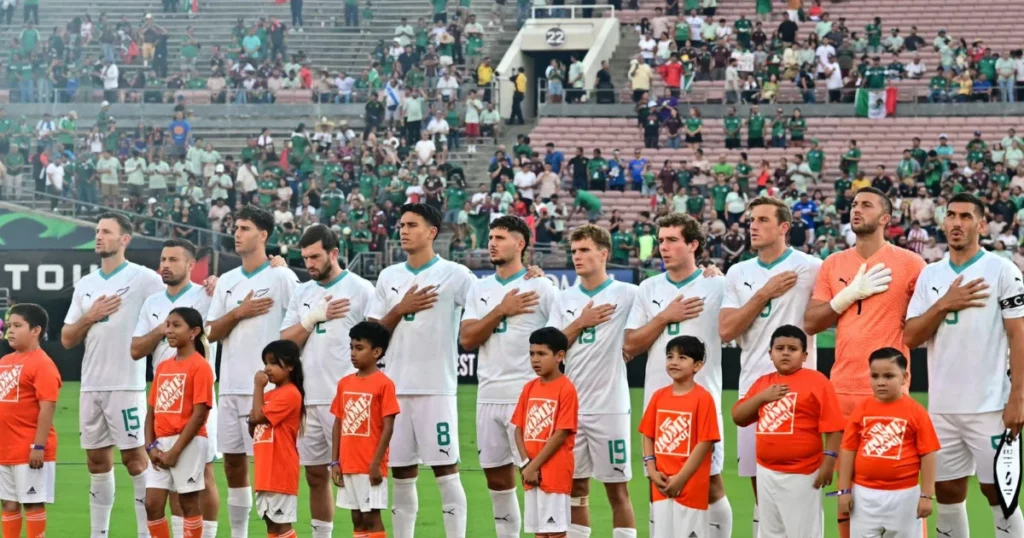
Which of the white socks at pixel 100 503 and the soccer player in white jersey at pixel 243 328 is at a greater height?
the soccer player in white jersey at pixel 243 328

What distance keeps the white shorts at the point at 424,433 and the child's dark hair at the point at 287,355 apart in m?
0.76

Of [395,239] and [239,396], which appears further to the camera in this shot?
[395,239]

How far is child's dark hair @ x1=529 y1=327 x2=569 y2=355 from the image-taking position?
10.4m

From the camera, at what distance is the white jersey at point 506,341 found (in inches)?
434

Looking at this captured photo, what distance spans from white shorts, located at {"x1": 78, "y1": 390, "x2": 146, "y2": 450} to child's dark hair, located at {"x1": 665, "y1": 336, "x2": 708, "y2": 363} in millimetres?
4501

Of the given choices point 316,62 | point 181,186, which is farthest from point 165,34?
point 181,186

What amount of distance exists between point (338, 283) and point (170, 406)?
1.52 metres

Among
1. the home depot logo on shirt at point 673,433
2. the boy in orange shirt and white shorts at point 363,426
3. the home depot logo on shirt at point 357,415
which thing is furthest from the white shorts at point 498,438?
the home depot logo on shirt at point 673,433

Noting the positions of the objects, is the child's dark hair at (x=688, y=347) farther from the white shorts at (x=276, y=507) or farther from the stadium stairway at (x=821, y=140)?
the stadium stairway at (x=821, y=140)

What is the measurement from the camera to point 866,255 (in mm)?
10156

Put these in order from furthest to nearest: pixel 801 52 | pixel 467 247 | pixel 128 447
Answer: pixel 801 52
pixel 467 247
pixel 128 447

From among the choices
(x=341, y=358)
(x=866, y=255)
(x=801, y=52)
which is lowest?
(x=341, y=358)

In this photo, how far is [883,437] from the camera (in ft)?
31.1

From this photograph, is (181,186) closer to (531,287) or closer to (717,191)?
(717,191)
